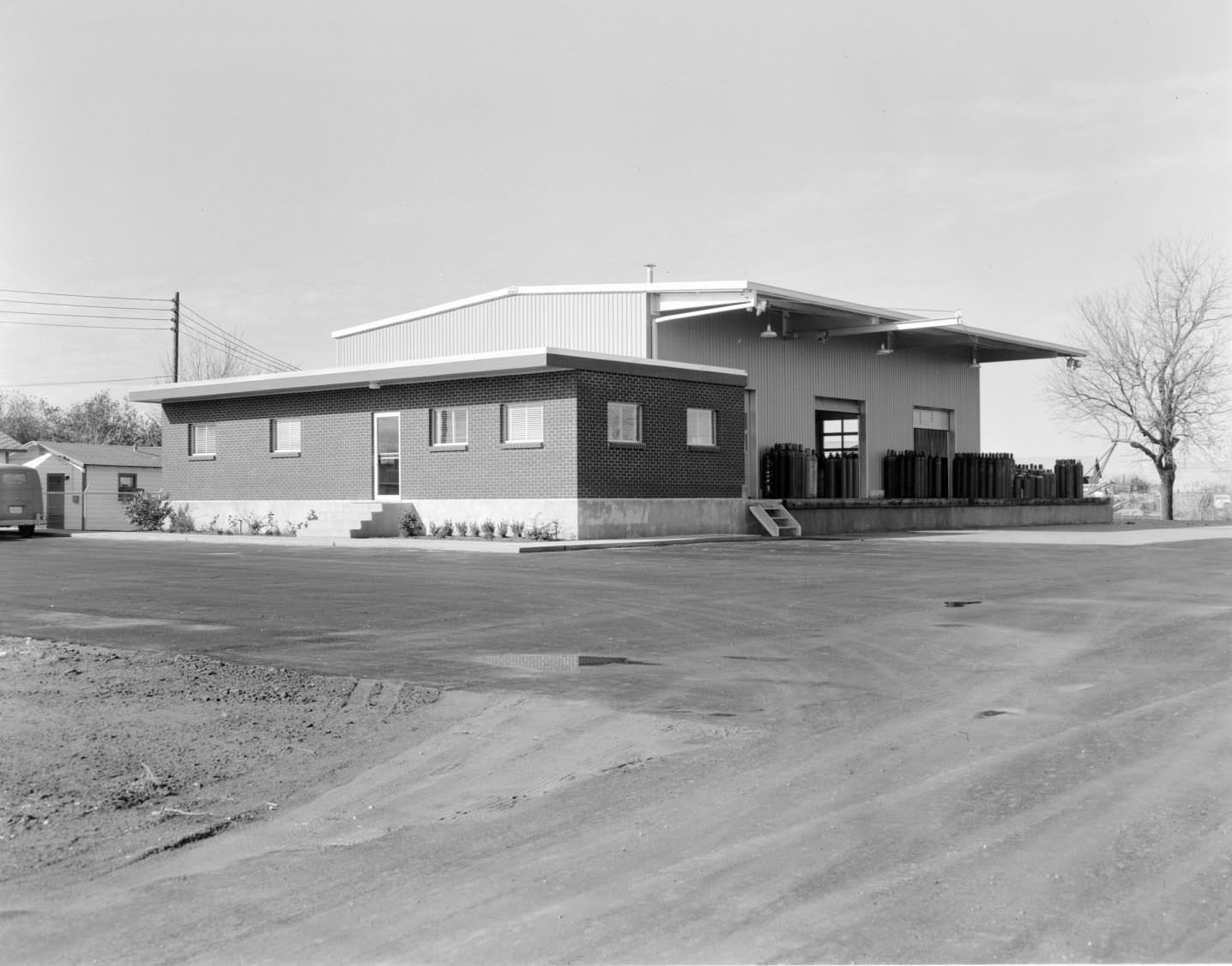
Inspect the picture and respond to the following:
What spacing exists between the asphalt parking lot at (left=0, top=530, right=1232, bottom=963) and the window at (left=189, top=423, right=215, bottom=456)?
21467 millimetres

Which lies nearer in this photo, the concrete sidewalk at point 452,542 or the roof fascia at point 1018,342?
the concrete sidewalk at point 452,542

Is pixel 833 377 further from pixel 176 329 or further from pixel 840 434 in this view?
pixel 176 329

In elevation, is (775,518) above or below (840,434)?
below

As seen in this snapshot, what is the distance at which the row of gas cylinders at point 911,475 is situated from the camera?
37750 mm

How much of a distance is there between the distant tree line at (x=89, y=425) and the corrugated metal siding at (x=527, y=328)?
175 feet

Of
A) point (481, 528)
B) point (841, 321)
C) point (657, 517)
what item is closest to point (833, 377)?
point (841, 321)

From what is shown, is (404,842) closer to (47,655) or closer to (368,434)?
(47,655)

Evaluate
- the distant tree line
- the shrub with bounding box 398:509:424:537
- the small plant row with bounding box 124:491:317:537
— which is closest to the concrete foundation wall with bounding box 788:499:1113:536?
the shrub with bounding box 398:509:424:537

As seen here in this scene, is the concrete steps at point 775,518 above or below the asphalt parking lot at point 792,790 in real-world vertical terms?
above

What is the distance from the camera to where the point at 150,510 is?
116ft

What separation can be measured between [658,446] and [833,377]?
32.1ft

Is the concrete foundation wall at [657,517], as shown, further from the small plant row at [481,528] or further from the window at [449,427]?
the window at [449,427]

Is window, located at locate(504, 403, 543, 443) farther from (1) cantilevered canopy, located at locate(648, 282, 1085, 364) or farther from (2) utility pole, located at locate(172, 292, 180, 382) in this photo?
(2) utility pole, located at locate(172, 292, 180, 382)

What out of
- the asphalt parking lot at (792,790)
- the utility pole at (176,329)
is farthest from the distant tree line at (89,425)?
the asphalt parking lot at (792,790)
